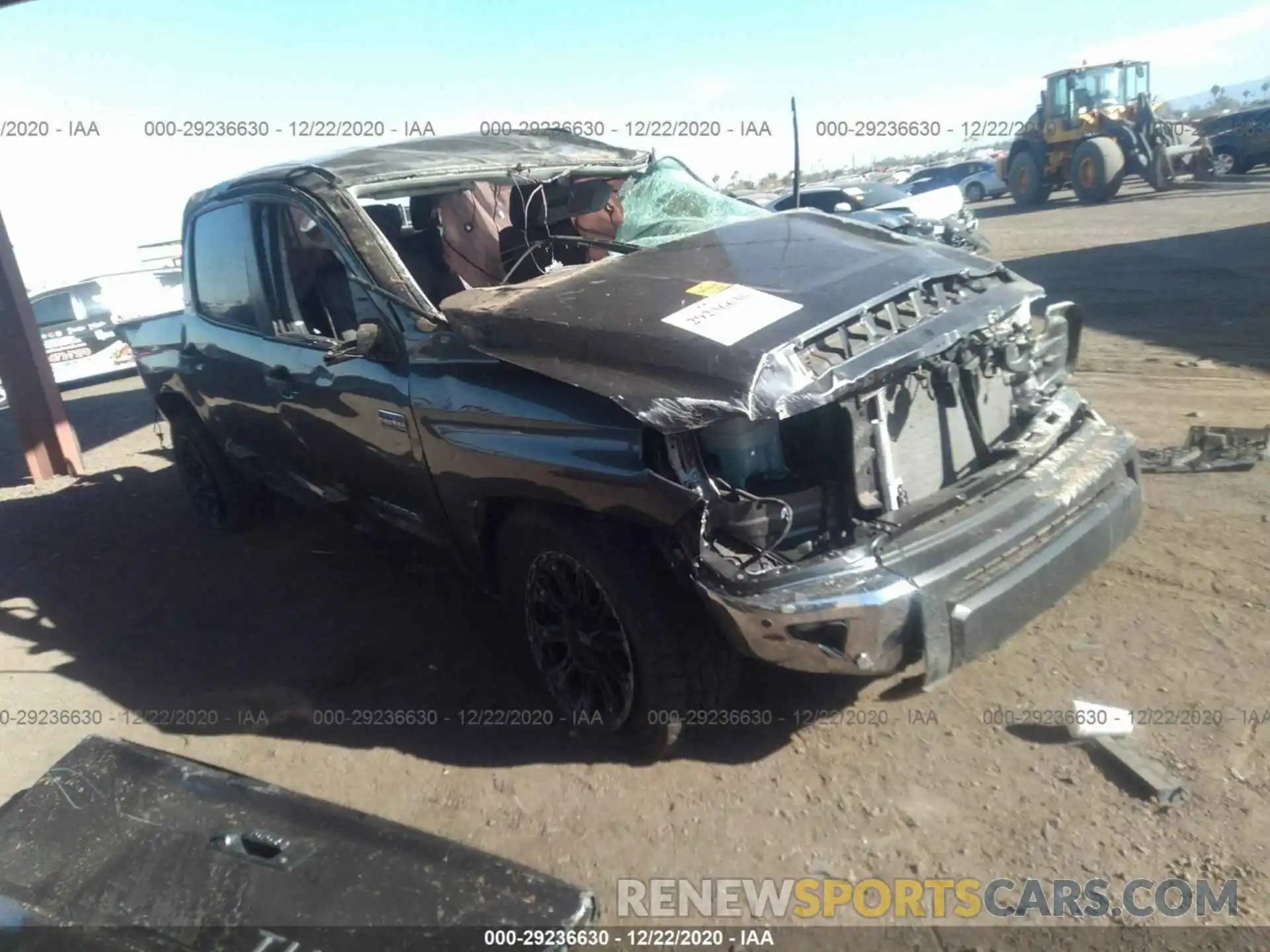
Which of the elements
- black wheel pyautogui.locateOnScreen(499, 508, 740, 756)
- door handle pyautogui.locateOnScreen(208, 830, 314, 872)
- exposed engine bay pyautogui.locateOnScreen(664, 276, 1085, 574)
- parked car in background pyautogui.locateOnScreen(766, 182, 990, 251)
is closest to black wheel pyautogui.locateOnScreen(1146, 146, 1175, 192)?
parked car in background pyautogui.locateOnScreen(766, 182, 990, 251)

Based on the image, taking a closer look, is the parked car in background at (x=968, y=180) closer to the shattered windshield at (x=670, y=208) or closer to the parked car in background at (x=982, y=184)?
the parked car in background at (x=982, y=184)

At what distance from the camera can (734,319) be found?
300 cm

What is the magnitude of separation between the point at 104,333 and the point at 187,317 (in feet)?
24.8

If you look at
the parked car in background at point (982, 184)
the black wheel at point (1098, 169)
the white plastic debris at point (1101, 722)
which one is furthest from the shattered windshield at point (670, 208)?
the parked car in background at point (982, 184)

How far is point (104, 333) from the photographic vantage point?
11.9 meters

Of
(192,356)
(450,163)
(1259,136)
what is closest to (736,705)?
(450,163)

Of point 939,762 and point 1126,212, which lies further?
point 1126,212

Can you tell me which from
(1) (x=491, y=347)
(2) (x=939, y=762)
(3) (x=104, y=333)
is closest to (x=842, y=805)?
(2) (x=939, y=762)

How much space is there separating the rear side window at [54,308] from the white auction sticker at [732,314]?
446 inches

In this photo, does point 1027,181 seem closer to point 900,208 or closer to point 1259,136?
Result: point 1259,136

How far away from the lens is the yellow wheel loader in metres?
20.9

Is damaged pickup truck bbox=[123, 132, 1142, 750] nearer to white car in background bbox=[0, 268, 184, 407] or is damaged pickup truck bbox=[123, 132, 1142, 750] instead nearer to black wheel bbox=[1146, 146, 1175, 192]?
white car in background bbox=[0, 268, 184, 407]

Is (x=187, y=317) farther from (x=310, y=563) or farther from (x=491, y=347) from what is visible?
(x=491, y=347)

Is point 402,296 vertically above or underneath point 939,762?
above
